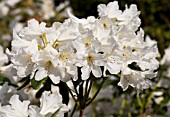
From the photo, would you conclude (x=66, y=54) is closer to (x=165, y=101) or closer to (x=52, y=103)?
(x=52, y=103)

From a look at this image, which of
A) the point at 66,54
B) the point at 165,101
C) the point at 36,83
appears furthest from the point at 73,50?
the point at 165,101

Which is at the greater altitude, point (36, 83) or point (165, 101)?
point (36, 83)

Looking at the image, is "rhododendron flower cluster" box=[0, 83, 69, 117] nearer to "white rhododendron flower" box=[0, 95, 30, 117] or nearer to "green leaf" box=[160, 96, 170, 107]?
"white rhododendron flower" box=[0, 95, 30, 117]

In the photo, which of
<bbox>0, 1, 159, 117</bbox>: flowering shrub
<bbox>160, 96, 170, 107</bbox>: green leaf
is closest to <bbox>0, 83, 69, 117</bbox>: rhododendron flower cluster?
<bbox>0, 1, 159, 117</bbox>: flowering shrub

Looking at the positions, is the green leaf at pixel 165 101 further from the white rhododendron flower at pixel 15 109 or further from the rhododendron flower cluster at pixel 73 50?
the white rhododendron flower at pixel 15 109

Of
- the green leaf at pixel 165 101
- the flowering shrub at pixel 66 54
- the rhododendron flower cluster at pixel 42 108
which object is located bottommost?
the green leaf at pixel 165 101

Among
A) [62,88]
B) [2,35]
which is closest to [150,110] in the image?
[62,88]

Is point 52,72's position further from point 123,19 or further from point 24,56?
point 123,19

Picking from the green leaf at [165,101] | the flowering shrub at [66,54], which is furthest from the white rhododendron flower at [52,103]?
the green leaf at [165,101]

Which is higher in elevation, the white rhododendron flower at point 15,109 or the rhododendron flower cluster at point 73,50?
the rhododendron flower cluster at point 73,50
